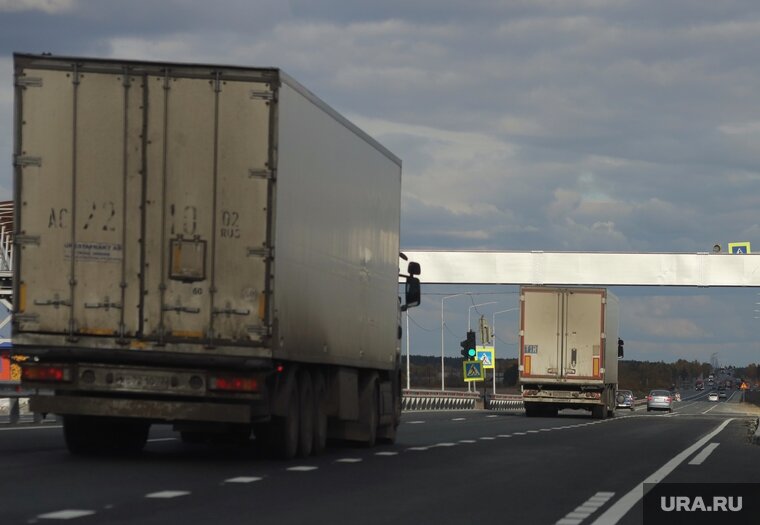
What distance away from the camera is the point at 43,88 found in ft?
54.4

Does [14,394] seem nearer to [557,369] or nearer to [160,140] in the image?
[160,140]

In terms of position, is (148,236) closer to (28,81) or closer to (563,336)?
(28,81)

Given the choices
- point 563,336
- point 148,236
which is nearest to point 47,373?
point 148,236

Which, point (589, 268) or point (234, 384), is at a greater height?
point (589, 268)

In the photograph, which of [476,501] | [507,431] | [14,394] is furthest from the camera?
[507,431]

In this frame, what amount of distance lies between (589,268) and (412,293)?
5429cm

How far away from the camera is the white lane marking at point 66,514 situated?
430 inches

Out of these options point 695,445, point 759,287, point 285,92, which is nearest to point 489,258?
point 759,287

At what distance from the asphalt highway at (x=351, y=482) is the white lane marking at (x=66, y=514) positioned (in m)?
0.01

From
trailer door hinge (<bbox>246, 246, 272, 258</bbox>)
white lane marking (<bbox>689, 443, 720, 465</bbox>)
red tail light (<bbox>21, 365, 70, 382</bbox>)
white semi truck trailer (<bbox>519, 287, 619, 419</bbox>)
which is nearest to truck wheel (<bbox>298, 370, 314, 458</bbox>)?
trailer door hinge (<bbox>246, 246, 272, 258</bbox>)

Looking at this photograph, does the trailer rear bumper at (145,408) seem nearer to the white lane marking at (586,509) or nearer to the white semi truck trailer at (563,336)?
the white lane marking at (586,509)

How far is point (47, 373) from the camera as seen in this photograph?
1652cm

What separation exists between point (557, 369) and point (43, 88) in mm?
32283

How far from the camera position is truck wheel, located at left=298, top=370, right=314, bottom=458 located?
60.6 ft
